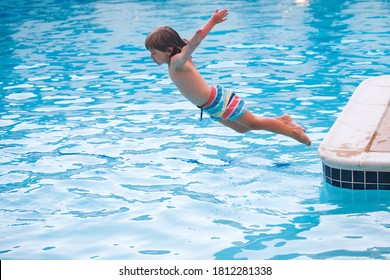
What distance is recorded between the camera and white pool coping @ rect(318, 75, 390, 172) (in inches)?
263

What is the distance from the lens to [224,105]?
6.96 metres

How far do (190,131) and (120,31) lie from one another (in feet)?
20.4

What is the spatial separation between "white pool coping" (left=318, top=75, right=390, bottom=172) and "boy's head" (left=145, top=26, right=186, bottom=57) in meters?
1.45

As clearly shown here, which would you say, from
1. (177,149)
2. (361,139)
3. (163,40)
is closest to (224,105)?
(163,40)

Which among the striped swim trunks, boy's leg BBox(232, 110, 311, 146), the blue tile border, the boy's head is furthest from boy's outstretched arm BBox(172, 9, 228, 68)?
the blue tile border

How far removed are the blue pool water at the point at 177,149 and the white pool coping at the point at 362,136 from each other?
0.90 feet

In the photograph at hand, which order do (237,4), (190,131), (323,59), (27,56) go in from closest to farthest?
1. (190,131)
2. (323,59)
3. (27,56)
4. (237,4)

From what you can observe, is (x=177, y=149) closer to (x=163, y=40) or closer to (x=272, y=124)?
(x=272, y=124)

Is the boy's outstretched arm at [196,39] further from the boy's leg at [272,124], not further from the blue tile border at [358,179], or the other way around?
the blue tile border at [358,179]

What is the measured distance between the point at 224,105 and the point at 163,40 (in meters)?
0.73

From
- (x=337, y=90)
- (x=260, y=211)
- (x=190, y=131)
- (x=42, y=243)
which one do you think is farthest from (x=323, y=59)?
(x=42, y=243)

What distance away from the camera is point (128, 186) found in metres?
7.38

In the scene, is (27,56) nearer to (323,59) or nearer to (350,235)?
(323,59)

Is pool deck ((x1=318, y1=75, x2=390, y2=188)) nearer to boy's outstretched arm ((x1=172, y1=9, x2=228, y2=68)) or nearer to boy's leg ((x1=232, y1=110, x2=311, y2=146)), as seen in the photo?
boy's leg ((x1=232, y1=110, x2=311, y2=146))
